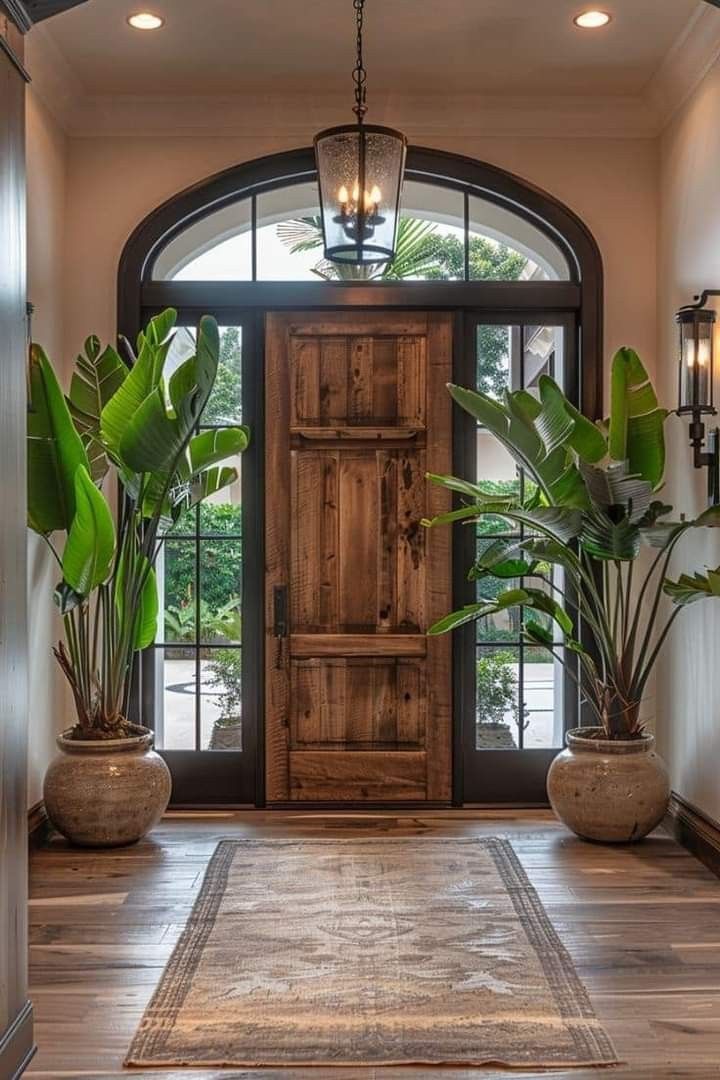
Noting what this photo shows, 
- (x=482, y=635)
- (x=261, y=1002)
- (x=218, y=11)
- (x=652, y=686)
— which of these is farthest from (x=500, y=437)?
(x=261, y=1002)

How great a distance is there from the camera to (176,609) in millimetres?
4824

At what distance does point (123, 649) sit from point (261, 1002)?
1737mm

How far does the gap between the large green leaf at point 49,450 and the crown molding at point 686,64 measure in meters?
2.60

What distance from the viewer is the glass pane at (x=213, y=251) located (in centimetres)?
479

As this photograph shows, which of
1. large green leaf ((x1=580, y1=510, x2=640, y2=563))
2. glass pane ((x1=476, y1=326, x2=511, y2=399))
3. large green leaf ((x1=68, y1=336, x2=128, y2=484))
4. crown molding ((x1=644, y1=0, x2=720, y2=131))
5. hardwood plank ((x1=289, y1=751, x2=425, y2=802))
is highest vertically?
crown molding ((x1=644, y1=0, x2=720, y2=131))

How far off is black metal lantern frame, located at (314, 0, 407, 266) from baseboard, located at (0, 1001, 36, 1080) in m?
2.44

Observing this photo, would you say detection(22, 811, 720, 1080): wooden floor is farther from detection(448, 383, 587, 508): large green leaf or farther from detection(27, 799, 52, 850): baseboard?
detection(448, 383, 587, 508): large green leaf

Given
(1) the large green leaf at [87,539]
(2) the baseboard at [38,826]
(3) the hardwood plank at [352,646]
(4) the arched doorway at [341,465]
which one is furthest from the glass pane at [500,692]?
(2) the baseboard at [38,826]

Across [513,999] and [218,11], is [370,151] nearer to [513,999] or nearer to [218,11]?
[218,11]

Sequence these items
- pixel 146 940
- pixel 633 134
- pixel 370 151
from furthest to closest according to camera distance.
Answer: pixel 633 134 < pixel 370 151 < pixel 146 940

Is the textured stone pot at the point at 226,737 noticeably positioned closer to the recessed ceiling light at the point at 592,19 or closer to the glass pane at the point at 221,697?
the glass pane at the point at 221,697

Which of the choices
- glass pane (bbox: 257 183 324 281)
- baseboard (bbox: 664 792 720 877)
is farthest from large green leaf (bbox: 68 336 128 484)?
baseboard (bbox: 664 792 720 877)

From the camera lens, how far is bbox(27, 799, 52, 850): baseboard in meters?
4.09

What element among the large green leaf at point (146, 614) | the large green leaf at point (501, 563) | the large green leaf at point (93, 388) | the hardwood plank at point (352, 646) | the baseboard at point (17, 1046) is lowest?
the baseboard at point (17, 1046)
